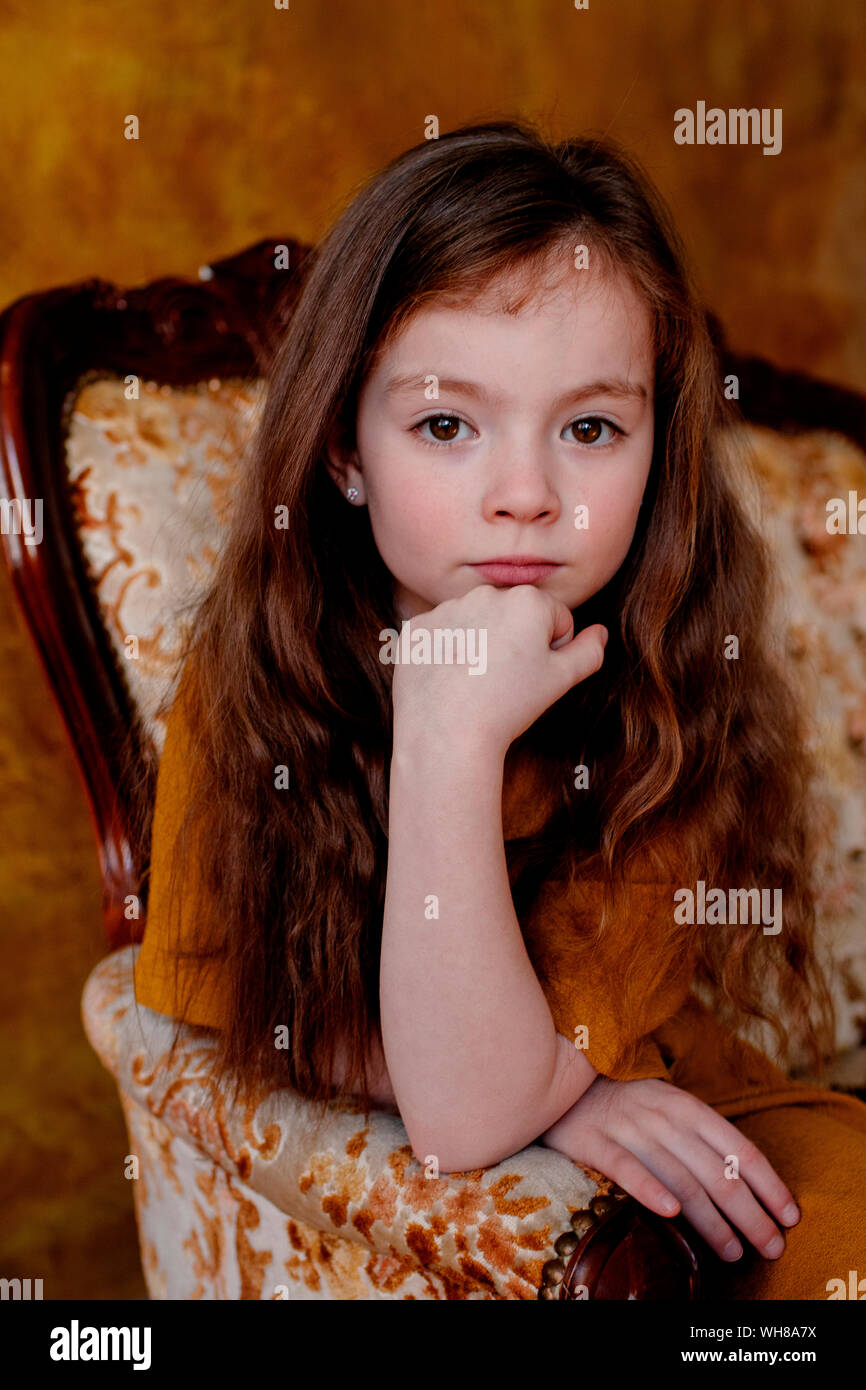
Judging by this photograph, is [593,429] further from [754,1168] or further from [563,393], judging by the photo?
[754,1168]

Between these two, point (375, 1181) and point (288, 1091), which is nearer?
point (375, 1181)

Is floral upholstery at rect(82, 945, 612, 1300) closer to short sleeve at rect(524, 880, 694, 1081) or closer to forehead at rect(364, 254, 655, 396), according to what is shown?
short sleeve at rect(524, 880, 694, 1081)

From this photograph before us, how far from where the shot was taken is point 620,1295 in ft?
2.42

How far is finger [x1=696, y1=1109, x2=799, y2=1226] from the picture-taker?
0.88m

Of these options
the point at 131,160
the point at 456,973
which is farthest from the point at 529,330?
the point at 131,160

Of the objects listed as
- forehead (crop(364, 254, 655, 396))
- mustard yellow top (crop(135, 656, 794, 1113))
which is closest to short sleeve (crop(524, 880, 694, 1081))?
mustard yellow top (crop(135, 656, 794, 1113))

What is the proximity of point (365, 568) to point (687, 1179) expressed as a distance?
0.53 m

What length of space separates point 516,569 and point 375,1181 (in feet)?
1.40

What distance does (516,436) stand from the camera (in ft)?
2.77

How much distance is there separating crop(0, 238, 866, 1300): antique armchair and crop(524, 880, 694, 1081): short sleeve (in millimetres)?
89

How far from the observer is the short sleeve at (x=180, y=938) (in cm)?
100

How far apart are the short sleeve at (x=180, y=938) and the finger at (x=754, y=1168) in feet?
1.24

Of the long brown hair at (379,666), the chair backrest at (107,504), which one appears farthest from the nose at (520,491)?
the chair backrest at (107,504)
